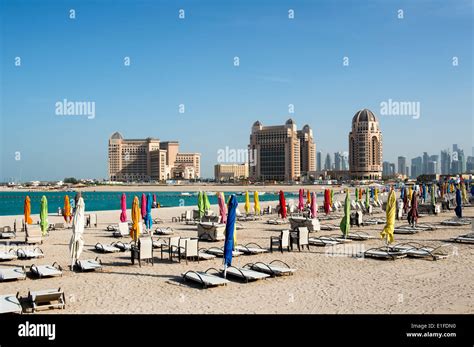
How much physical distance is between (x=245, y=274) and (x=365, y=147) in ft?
504

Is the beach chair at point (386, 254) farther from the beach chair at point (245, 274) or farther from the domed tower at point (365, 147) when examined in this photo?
the domed tower at point (365, 147)

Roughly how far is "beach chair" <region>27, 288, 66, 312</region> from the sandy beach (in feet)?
0.51

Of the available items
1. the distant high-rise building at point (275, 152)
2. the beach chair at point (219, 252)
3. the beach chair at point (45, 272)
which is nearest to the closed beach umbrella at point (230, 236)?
the beach chair at point (219, 252)

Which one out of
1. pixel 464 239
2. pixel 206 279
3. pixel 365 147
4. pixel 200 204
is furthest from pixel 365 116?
pixel 206 279

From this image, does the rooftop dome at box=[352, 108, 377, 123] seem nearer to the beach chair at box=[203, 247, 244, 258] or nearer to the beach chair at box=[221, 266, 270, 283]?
the beach chair at box=[203, 247, 244, 258]

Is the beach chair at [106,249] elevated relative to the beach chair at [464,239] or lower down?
elevated

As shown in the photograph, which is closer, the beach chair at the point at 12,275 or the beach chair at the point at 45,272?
the beach chair at the point at 12,275

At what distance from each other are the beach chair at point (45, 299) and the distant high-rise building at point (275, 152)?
518ft

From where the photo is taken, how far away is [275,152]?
167750mm

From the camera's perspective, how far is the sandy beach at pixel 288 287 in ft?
27.1

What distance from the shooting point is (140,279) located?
1077 centimetres
